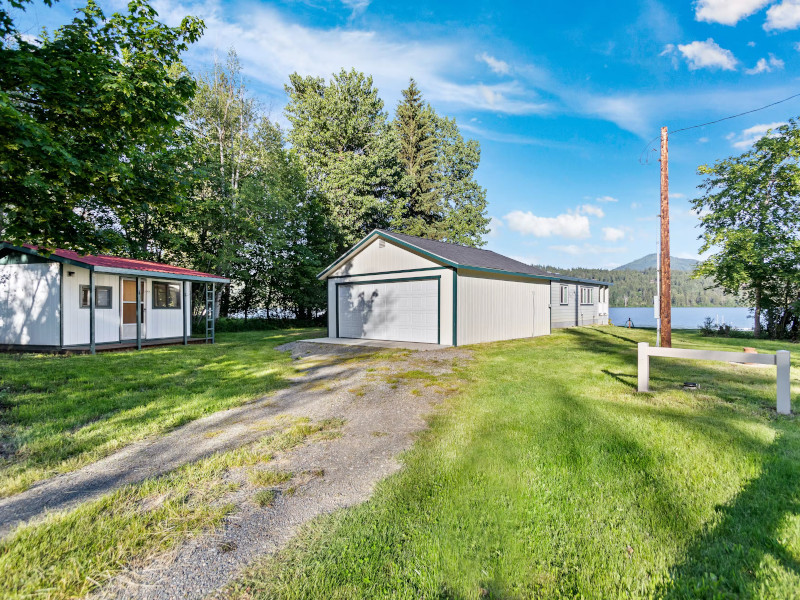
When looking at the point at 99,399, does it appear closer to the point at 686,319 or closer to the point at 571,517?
the point at 571,517

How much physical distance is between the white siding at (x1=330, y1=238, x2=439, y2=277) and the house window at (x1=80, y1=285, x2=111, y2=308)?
25.8 feet

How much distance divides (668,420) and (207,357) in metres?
10.2

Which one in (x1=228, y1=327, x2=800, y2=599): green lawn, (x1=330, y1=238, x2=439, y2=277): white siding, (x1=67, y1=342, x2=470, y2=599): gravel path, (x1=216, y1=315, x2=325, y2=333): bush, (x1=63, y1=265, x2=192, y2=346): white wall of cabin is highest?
(x1=330, y1=238, x2=439, y2=277): white siding

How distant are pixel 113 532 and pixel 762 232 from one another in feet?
83.9

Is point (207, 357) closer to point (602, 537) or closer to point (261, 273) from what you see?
point (602, 537)

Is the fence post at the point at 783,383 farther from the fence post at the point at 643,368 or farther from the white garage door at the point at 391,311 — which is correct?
the white garage door at the point at 391,311

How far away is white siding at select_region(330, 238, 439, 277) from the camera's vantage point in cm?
1319

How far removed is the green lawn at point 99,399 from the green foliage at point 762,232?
21.3 meters

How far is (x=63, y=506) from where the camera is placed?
8.86 ft

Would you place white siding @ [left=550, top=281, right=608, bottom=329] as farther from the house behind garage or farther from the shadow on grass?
the shadow on grass

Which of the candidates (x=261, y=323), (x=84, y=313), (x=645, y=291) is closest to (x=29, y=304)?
(x=84, y=313)

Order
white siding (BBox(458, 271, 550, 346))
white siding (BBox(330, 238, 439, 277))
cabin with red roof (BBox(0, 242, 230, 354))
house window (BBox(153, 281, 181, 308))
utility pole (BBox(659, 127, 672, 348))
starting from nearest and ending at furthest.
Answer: utility pole (BBox(659, 127, 672, 348))
cabin with red roof (BBox(0, 242, 230, 354))
white siding (BBox(458, 271, 550, 346))
white siding (BBox(330, 238, 439, 277))
house window (BBox(153, 281, 181, 308))

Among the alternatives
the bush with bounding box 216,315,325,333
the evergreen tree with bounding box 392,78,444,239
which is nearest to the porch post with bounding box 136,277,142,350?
the bush with bounding box 216,315,325,333

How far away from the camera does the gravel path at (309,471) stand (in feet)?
6.55
